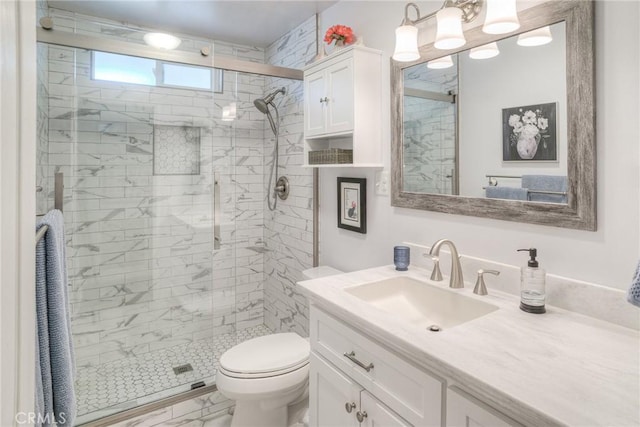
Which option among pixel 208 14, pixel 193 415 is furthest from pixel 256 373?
pixel 208 14

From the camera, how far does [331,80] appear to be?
2006 millimetres

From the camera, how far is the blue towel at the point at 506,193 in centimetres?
132

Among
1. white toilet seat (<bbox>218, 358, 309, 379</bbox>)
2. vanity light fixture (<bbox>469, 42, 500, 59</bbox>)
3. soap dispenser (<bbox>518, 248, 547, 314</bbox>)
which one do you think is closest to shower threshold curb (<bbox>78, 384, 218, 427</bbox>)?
white toilet seat (<bbox>218, 358, 309, 379</bbox>)

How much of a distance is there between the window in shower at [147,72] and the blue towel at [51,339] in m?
1.50

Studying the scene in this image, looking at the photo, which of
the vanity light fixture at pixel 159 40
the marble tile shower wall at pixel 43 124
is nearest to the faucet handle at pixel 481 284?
the vanity light fixture at pixel 159 40

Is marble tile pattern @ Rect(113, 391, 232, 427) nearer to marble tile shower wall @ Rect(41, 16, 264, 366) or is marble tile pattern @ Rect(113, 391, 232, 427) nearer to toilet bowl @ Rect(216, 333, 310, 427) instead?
toilet bowl @ Rect(216, 333, 310, 427)

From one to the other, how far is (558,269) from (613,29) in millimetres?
756

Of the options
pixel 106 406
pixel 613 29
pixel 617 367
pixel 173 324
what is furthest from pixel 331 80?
pixel 106 406

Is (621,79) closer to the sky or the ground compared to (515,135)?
closer to the sky

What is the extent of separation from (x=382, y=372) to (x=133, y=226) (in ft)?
6.48

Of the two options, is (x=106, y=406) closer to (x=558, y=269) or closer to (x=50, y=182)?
(x=50, y=182)

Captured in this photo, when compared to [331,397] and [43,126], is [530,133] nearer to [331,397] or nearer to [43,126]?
[331,397]

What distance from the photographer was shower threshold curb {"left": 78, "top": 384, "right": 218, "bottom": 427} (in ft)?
6.49

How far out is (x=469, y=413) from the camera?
2.81 ft
